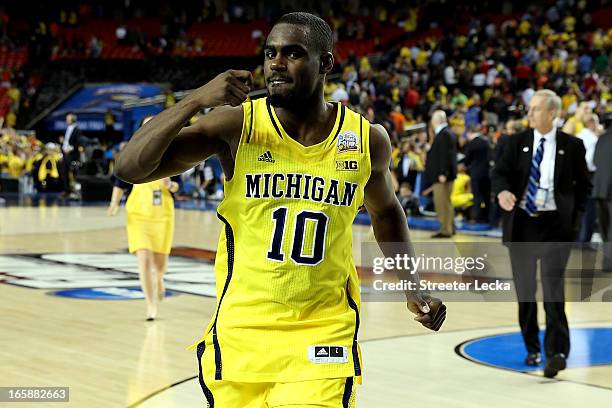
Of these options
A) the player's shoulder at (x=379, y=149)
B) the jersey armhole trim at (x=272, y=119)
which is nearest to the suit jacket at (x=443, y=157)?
the player's shoulder at (x=379, y=149)

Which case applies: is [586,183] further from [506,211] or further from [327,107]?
[327,107]

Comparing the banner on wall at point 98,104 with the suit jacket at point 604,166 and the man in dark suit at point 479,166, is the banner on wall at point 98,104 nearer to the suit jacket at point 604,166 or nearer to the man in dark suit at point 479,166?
the man in dark suit at point 479,166

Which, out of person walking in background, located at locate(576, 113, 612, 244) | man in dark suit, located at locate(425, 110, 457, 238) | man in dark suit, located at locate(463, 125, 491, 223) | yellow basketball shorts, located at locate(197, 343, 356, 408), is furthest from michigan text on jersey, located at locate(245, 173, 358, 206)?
man in dark suit, located at locate(463, 125, 491, 223)

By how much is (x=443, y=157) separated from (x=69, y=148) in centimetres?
1157

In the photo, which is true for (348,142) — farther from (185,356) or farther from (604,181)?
(604,181)

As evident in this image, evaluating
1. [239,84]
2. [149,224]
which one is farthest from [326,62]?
[149,224]

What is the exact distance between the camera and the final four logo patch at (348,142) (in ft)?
11.9

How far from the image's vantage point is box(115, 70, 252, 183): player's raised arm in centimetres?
322

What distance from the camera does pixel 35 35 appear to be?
3912 cm

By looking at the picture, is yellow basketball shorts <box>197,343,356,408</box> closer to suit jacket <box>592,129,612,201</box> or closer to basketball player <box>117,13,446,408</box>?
basketball player <box>117,13,446,408</box>

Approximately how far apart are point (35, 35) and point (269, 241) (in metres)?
37.4

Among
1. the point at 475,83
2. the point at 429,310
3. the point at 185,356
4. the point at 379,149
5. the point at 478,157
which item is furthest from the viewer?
the point at 475,83

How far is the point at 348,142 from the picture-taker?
363cm

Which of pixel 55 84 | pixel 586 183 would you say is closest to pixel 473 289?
pixel 586 183
